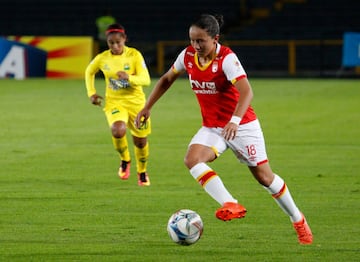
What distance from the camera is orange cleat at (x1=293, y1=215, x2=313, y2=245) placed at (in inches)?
360

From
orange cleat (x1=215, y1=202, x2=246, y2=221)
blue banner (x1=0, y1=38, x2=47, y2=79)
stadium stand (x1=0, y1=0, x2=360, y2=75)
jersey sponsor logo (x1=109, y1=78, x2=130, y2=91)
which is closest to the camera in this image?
orange cleat (x1=215, y1=202, x2=246, y2=221)

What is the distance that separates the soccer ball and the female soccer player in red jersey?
1.02ft

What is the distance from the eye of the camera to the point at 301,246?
29.7 ft

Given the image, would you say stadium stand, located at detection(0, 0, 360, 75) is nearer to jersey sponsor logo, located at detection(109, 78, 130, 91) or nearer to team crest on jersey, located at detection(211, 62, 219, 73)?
jersey sponsor logo, located at detection(109, 78, 130, 91)

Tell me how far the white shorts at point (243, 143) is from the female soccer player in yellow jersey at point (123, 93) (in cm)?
425

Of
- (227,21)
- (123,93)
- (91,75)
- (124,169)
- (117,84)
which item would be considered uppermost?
(91,75)

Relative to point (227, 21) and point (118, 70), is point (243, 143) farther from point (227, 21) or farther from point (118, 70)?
point (227, 21)

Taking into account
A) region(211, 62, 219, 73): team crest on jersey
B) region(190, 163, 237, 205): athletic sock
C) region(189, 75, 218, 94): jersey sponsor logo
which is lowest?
region(190, 163, 237, 205): athletic sock

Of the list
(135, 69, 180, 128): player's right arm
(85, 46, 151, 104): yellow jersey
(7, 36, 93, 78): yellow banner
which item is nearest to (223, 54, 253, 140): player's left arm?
(135, 69, 180, 128): player's right arm

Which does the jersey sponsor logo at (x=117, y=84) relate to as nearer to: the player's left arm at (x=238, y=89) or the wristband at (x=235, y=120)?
the player's left arm at (x=238, y=89)

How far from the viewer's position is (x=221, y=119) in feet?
30.8

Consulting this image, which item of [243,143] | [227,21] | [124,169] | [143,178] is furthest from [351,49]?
[243,143]

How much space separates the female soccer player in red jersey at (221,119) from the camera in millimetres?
9000

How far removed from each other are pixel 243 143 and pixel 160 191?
11.7ft
